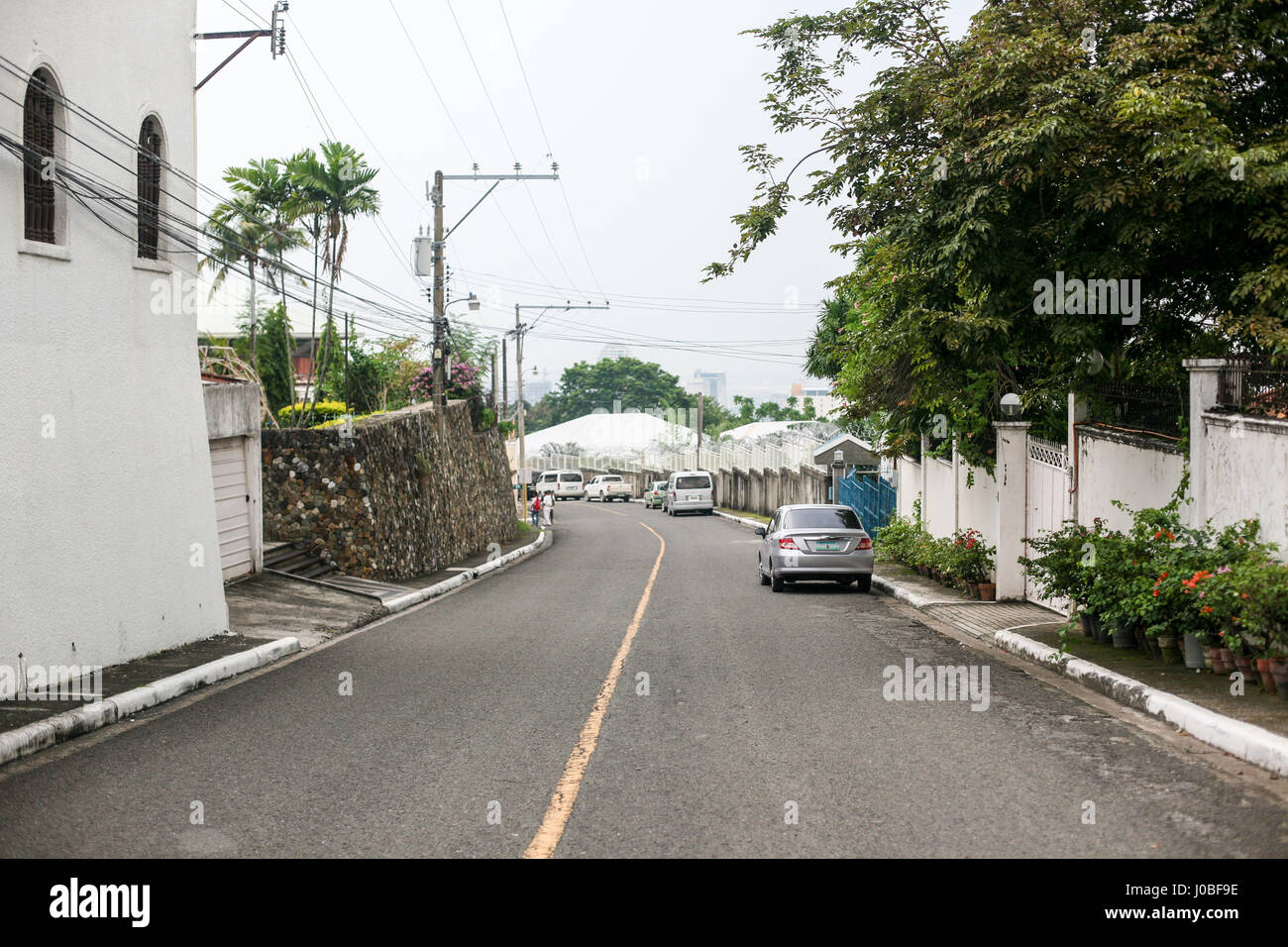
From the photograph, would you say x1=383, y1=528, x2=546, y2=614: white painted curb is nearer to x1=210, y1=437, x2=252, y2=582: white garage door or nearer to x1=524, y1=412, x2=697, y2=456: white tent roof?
x1=210, y1=437, x2=252, y2=582: white garage door

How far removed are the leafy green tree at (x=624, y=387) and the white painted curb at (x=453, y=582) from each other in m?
89.4

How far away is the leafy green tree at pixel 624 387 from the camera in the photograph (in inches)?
4897

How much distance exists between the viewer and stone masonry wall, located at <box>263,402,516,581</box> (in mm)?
21000

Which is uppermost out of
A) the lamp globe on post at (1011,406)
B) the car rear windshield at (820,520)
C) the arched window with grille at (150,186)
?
the arched window with grille at (150,186)

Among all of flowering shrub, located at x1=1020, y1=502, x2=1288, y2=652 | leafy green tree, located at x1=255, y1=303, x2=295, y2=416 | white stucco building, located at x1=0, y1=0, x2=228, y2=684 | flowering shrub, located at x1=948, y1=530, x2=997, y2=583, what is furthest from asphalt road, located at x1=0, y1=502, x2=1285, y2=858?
leafy green tree, located at x1=255, y1=303, x2=295, y2=416

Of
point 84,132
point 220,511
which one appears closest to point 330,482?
point 220,511

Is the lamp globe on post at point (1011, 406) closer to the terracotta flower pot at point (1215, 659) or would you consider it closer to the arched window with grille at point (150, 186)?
the terracotta flower pot at point (1215, 659)

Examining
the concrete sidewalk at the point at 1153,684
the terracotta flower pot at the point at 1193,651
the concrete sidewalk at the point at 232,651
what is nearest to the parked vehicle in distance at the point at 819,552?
the concrete sidewalk at the point at 1153,684

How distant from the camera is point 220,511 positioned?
714 inches

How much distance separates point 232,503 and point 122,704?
9.41 metres

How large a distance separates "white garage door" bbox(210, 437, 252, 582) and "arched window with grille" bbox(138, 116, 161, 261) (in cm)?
569

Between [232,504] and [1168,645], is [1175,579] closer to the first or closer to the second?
[1168,645]
